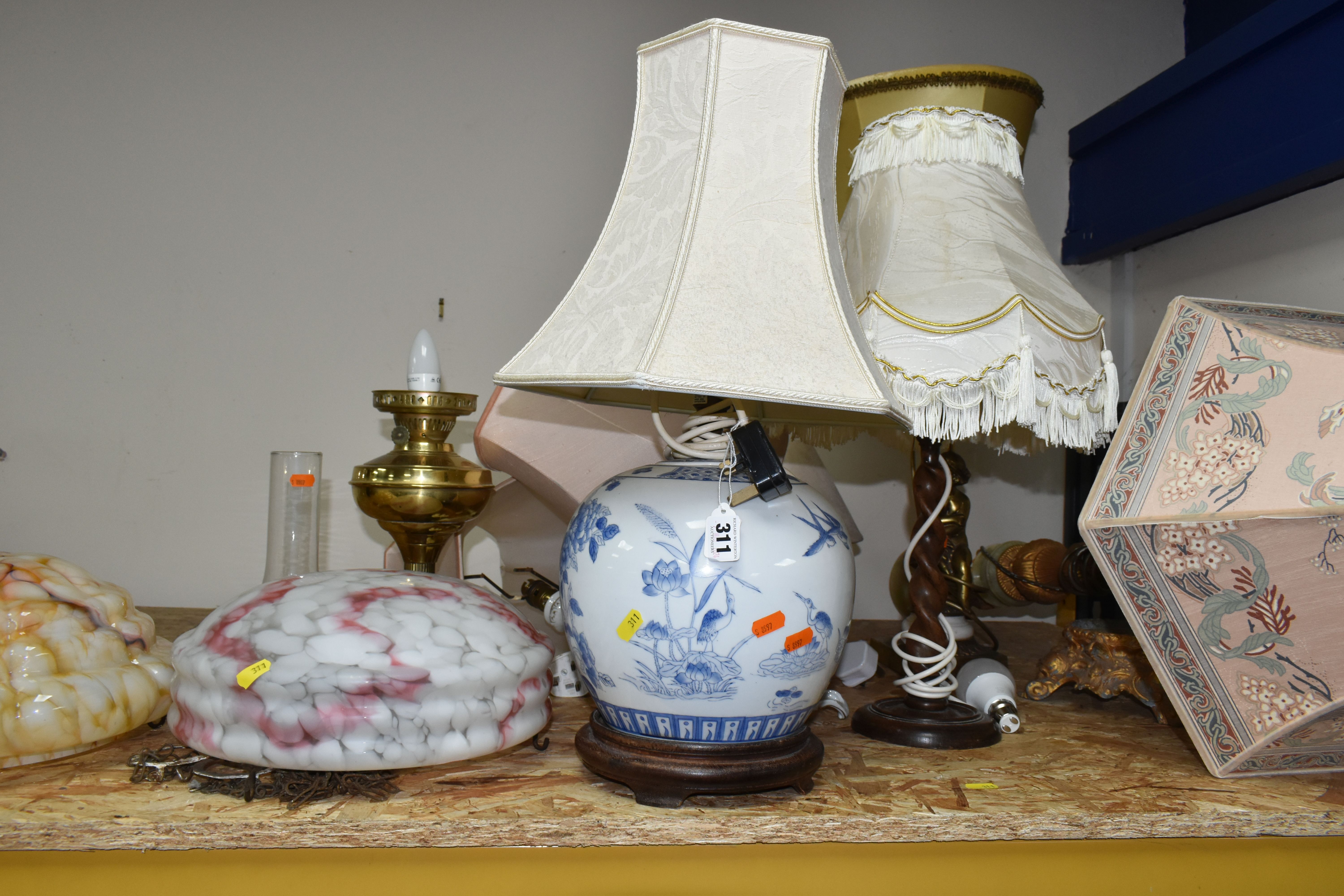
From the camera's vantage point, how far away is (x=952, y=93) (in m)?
0.97

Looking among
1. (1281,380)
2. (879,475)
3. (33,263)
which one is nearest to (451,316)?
(33,263)

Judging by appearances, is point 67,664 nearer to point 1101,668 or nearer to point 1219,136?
point 1101,668

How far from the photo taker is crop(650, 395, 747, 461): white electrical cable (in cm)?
74

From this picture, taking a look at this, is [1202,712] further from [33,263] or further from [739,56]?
[33,263]

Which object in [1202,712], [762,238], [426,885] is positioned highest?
[762,238]

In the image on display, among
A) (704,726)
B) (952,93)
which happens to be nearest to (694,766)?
(704,726)

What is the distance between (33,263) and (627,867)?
1.36 m

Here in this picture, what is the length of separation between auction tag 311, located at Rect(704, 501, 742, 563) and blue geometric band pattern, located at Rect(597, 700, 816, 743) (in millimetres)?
129

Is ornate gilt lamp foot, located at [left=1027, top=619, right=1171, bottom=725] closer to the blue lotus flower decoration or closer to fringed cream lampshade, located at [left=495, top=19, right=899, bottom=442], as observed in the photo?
fringed cream lampshade, located at [left=495, top=19, right=899, bottom=442]

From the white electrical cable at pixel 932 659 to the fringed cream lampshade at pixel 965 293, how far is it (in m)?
0.08

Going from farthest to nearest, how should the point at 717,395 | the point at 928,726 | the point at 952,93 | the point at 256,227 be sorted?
the point at 256,227 → the point at 952,93 → the point at 928,726 → the point at 717,395

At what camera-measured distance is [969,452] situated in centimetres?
152

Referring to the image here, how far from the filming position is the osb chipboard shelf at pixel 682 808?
63 centimetres

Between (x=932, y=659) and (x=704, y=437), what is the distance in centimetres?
34
